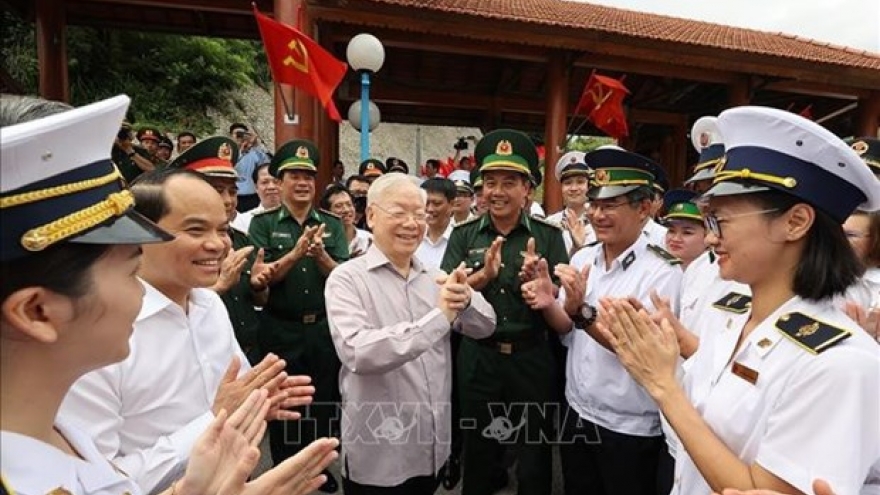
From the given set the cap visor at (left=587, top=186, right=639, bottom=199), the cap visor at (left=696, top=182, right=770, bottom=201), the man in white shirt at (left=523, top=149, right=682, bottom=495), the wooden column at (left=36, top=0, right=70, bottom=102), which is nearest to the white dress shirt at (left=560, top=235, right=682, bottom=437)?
the man in white shirt at (left=523, top=149, right=682, bottom=495)

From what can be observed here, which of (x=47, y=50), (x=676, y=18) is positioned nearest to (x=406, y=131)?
(x=676, y=18)

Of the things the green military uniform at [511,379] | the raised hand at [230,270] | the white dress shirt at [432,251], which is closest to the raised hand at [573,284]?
the green military uniform at [511,379]

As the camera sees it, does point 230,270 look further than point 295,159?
No

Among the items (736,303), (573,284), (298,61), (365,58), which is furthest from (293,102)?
(736,303)

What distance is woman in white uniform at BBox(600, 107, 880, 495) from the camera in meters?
1.24

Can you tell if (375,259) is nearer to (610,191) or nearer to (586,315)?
(586,315)

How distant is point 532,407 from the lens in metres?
3.08

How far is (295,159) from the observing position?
4266mm

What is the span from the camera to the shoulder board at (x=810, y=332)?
129 centimetres

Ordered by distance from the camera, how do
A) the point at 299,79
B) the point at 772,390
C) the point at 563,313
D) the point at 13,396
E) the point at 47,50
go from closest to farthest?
1. the point at 13,396
2. the point at 772,390
3. the point at 563,313
4. the point at 299,79
5. the point at 47,50

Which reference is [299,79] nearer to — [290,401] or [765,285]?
[290,401]

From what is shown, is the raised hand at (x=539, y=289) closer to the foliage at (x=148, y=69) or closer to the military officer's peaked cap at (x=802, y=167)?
the military officer's peaked cap at (x=802, y=167)

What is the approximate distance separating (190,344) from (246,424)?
0.54 meters

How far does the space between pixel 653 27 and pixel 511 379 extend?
27.6 ft
